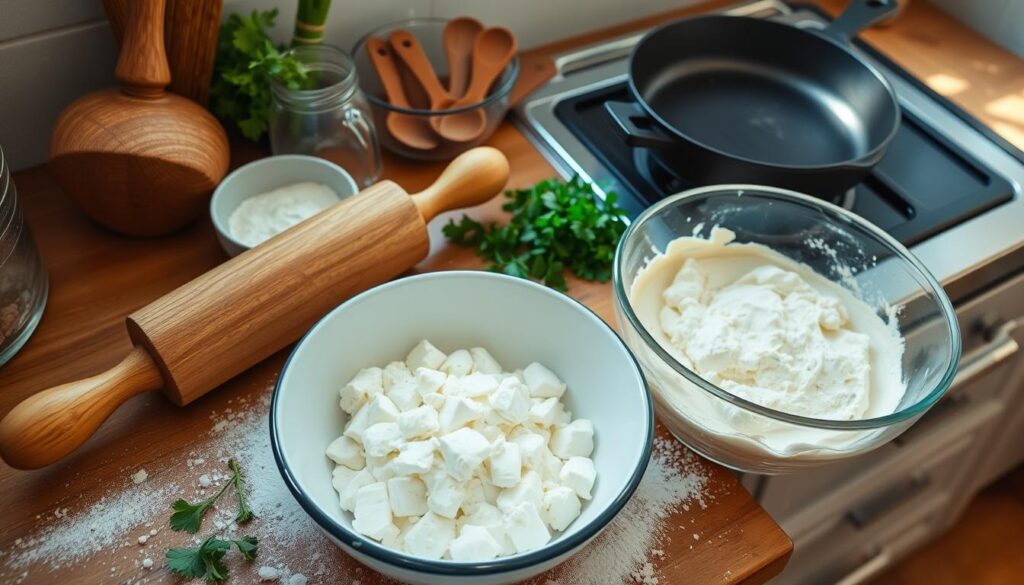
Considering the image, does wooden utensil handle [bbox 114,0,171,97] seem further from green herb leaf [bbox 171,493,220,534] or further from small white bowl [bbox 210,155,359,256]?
green herb leaf [bbox 171,493,220,534]

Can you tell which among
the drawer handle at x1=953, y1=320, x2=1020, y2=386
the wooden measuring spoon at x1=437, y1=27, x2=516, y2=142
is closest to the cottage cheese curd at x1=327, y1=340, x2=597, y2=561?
the wooden measuring spoon at x1=437, y1=27, x2=516, y2=142

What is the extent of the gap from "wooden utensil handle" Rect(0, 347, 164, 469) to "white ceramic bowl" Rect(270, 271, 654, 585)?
0.14 meters

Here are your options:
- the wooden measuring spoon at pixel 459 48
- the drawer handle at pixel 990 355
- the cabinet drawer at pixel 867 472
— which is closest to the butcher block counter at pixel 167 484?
the wooden measuring spoon at pixel 459 48

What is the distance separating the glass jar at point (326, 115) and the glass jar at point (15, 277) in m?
0.27

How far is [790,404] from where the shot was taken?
2.58ft

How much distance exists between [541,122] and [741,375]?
0.46 metres

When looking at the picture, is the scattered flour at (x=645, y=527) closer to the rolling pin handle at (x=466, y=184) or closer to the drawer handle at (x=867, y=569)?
the rolling pin handle at (x=466, y=184)

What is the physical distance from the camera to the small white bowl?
0.91 metres

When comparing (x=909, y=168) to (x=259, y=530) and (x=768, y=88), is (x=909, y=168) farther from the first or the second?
(x=259, y=530)

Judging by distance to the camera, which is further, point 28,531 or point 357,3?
point 357,3

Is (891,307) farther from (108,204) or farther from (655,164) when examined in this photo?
(108,204)

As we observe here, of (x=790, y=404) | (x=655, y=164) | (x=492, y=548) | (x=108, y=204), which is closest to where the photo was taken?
(x=492, y=548)

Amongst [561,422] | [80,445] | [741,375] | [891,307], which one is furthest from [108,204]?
[891,307]

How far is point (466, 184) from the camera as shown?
0.95 m
